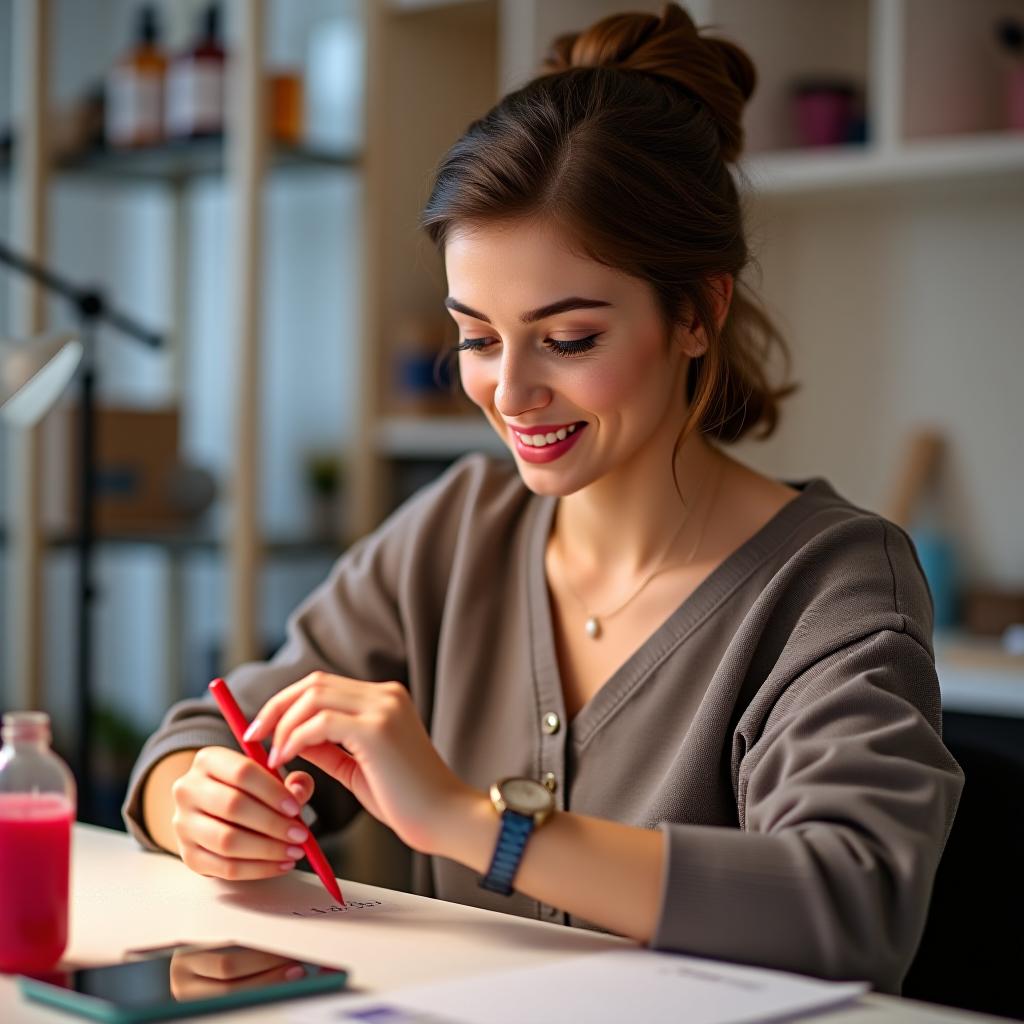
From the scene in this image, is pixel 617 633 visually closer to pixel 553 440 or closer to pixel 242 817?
pixel 553 440

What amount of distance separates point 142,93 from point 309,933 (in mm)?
2320

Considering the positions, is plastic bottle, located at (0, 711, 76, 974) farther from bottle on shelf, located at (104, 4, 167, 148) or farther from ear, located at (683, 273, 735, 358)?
bottle on shelf, located at (104, 4, 167, 148)

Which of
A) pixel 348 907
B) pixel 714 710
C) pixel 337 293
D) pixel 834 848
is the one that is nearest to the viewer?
pixel 834 848

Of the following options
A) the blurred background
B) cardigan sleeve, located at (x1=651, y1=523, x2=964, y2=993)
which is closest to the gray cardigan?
cardigan sleeve, located at (x1=651, y1=523, x2=964, y2=993)

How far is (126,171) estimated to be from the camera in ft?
10.9

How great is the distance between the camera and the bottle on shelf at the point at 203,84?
287 centimetres

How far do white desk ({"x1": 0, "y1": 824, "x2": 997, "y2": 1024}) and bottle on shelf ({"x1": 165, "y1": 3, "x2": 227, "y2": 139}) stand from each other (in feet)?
6.45

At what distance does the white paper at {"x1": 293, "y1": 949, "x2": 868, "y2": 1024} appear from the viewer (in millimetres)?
845

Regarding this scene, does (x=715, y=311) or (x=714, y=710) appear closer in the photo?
(x=714, y=710)

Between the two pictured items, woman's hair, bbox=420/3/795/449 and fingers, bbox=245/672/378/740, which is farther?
woman's hair, bbox=420/3/795/449

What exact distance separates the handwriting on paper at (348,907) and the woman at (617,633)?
0.18 feet

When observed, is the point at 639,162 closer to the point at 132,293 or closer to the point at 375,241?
the point at 375,241

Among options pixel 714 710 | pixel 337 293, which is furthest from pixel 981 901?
pixel 337 293

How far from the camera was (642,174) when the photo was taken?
4.30 feet
